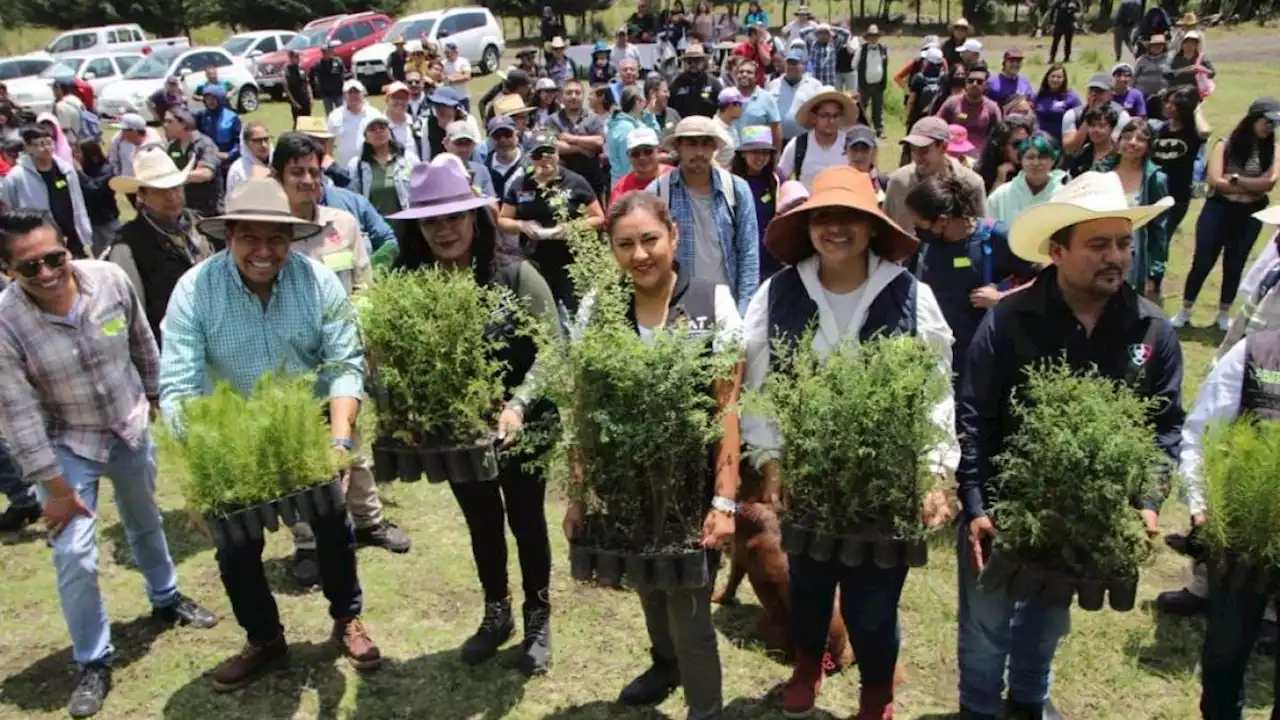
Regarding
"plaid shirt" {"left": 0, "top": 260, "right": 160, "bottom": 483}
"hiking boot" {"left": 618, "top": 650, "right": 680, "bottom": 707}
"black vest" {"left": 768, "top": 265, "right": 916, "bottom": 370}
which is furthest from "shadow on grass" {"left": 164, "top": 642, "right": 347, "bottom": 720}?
"black vest" {"left": 768, "top": 265, "right": 916, "bottom": 370}

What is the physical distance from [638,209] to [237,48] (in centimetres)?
2908

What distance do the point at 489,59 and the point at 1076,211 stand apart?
2596 cm

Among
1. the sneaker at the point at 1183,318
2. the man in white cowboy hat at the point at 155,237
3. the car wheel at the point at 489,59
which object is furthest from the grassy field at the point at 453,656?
the car wheel at the point at 489,59

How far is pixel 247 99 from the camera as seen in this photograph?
24000 millimetres

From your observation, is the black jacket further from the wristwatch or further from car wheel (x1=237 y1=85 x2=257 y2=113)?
car wheel (x1=237 y1=85 x2=257 y2=113)

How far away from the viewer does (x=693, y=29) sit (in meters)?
20.3

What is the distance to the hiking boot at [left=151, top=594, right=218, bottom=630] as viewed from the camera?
4.59 metres

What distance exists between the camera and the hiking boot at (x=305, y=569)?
4.90 m

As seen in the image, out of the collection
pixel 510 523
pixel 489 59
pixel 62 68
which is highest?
pixel 62 68

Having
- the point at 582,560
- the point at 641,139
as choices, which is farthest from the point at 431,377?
the point at 641,139

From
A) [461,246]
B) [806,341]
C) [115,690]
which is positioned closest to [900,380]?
[806,341]

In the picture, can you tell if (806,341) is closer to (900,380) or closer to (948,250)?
(900,380)

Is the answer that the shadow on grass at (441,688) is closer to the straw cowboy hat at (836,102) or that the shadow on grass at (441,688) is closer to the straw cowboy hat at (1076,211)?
the straw cowboy hat at (1076,211)

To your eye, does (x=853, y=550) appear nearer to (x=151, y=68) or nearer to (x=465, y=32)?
(x=465, y=32)
